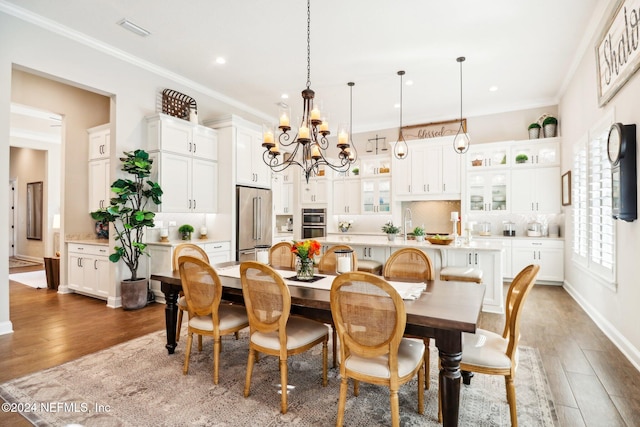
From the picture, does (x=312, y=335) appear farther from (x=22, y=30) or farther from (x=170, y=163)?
(x=22, y=30)

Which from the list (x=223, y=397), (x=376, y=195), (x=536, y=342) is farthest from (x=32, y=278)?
(x=536, y=342)

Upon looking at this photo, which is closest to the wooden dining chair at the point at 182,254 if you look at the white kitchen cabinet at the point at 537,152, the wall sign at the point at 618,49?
the wall sign at the point at 618,49

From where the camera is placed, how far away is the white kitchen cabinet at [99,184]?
512 cm

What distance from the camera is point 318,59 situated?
4.46 m

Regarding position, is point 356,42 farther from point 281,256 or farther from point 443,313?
point 443,313

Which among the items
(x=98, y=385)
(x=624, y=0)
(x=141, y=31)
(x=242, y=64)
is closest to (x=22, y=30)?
(x=141, y=31)

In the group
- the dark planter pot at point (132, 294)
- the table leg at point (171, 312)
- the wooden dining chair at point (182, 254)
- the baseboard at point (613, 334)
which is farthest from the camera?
the dark planter pot at point (132, 294)

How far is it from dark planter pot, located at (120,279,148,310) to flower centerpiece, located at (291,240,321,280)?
2.80 metres

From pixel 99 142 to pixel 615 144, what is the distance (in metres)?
6.52

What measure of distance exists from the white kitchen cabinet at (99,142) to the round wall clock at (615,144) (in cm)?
623

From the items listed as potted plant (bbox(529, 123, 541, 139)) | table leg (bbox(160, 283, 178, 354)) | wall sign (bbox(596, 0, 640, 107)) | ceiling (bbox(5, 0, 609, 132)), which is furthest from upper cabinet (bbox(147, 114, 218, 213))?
potted plant (bbox(529, 123, 541, 139))

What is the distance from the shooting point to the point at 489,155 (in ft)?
21.0

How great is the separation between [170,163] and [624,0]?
17.0ft

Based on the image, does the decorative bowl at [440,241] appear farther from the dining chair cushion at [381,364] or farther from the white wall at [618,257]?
the dining chair cushion at [381,364]
